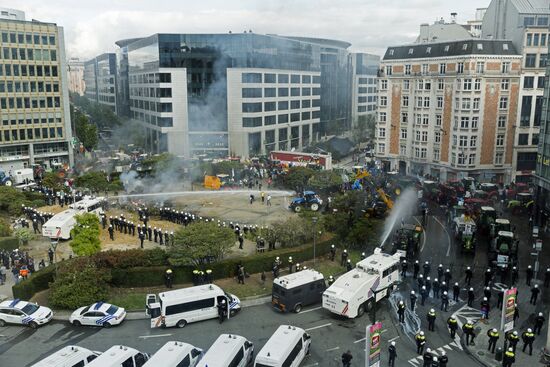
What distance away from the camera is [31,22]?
203 feet

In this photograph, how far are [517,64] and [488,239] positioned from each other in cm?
2718

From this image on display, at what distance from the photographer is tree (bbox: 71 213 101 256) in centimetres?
2916

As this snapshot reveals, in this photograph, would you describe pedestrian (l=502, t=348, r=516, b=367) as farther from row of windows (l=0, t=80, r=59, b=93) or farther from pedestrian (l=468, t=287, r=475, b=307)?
row of windows (l=0, t=80, r=59, b=93)

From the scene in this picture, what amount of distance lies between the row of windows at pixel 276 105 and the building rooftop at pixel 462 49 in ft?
84.5

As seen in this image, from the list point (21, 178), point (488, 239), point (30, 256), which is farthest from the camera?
point (21, 178)

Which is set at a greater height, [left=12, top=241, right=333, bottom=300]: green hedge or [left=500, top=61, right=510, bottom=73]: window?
[left=500, top=61, right=510, bottom=73]: window

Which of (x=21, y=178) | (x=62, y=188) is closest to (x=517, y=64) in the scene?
(x=62, y=188)

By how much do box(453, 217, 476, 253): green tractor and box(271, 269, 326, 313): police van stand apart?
12.5 meters

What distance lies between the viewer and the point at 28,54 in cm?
6175

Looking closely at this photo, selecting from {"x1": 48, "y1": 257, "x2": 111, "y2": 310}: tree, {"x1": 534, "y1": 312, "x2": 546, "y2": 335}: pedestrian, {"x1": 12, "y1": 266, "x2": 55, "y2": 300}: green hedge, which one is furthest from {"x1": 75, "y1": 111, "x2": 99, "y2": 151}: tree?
{"x1": 534, "y1": 312, "x2": 546, "y2": 335}: pedestrian

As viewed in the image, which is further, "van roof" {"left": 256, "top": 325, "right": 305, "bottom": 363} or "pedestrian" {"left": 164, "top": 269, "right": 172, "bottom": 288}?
"pedestrian" {"left": 164, "top": 269, "right": 172, "bottom": 288}

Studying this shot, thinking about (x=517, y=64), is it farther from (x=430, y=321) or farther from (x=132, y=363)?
(x=132, y=363)

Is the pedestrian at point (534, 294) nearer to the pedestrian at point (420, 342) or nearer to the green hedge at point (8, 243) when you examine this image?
the pedestrian at point (420, 342)

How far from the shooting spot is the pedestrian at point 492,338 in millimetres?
20766
